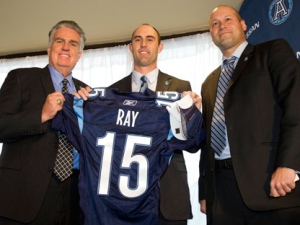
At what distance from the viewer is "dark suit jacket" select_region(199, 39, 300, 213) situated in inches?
62.1

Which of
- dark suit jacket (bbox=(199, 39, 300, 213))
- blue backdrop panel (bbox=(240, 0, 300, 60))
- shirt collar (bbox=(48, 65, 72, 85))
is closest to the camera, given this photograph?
dark suit jacket (bbox=(199, 39, 300, 213))

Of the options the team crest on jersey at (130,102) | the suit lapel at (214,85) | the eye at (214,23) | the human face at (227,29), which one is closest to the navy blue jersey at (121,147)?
the team crest on jersey at (130,102)

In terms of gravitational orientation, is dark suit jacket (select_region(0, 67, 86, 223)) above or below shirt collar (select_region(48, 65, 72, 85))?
below

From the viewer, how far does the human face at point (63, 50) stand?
2234 millimetres

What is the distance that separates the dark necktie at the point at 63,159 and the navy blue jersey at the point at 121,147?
0.31 feet

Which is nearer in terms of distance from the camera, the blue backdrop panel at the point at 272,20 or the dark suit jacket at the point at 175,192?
the dark suit jacket at the point at 175,192

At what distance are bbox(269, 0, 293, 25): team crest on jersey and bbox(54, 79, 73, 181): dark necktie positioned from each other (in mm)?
2108

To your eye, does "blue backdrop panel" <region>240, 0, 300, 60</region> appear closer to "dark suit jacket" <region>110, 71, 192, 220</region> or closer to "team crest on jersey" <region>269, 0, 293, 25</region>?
"team crest on jersey" <region>269, 0, 293, 25</region>

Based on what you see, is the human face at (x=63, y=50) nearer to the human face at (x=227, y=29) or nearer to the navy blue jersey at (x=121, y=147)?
the navy blue jersey at (x=121, y=147)

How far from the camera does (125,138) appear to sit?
1.97 meters

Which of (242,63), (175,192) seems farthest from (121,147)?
(242,63)

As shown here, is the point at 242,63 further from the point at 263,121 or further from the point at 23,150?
the point at 23,150

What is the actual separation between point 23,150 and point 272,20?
2454mm

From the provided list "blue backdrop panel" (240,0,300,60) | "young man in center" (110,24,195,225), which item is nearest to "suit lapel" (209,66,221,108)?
"young man in center" (110,24,195,225)
